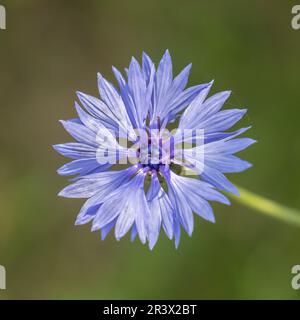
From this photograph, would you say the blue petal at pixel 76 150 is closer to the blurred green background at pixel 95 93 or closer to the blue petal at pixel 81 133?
the blue petal at pixel 81 133

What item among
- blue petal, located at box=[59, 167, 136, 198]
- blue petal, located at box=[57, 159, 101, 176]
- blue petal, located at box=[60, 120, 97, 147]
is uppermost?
blue petal, located at box=[60, 120, 97, 147]

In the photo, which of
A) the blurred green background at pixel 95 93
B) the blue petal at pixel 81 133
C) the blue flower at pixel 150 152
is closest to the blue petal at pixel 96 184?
the blue flower at pixel 150 152

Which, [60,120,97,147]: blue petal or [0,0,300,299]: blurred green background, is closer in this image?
[60,120,97,147]: blue petal

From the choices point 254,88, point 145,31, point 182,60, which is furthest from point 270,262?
point 145,31

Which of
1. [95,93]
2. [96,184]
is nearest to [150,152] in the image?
[96,184]

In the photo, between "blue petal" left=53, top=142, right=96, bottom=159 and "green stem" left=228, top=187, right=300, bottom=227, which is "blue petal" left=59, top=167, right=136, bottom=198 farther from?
"green stem" left=228, top=187, right=300, bottom=227

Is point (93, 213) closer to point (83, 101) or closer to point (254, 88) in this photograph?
point (83, 101)

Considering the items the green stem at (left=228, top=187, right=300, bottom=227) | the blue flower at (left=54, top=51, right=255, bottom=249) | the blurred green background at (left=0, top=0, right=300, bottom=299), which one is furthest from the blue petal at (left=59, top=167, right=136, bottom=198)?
the blurred green background at (left=0, top=0, right=300, bottom=299)

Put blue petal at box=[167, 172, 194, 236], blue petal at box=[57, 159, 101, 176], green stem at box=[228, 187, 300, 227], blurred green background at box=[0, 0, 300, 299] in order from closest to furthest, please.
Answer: blue petal at box=[167, 172, 194, 236] → blue petal at box=[57, 159, 101, 176] → green stem at box=[228, 187, 300, 227] → blurred green background at box=[0, 0, 300, 299]
